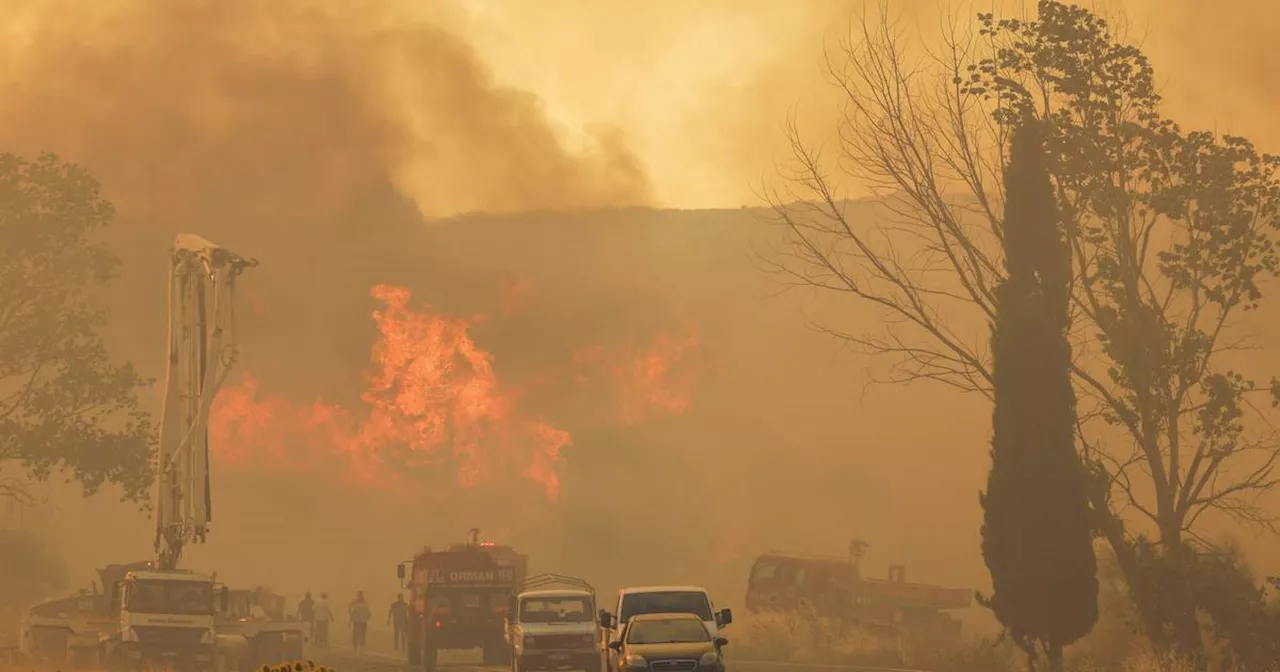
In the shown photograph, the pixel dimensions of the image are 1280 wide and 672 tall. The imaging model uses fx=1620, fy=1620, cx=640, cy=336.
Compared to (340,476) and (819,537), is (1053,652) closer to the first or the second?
(340,476)

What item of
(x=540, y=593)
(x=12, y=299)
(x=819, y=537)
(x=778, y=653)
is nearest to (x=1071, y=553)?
(x=540, y=593)

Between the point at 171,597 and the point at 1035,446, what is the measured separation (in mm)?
18490

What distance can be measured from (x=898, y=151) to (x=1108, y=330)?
5884mm

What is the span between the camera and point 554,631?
1356 inches

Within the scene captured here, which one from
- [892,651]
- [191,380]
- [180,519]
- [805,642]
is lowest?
[892,651]

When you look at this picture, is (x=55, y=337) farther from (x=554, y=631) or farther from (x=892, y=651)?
(x=892, y=651)

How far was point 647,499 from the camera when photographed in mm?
108188

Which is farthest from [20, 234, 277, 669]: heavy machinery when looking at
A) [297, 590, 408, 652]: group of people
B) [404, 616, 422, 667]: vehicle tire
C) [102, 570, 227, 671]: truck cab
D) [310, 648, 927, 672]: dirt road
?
[297, 590, 408, 652]: group of people

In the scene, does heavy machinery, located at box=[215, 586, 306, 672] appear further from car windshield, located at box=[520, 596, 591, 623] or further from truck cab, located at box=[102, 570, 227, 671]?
car windshield, located at box=[520, 596, 591, 623]

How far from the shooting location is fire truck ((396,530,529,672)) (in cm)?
4094

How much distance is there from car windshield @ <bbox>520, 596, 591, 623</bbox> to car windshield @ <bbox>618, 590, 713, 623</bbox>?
3.21m

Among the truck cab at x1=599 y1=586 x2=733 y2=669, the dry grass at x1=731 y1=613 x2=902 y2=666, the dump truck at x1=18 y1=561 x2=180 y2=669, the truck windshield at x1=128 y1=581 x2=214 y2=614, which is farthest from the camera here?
the dry grass at x1=731 y1=613 x2=902 y2=666

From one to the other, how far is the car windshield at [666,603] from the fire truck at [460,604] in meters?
9.83

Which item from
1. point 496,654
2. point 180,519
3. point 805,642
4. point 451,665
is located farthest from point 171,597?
Result: point 805,642
